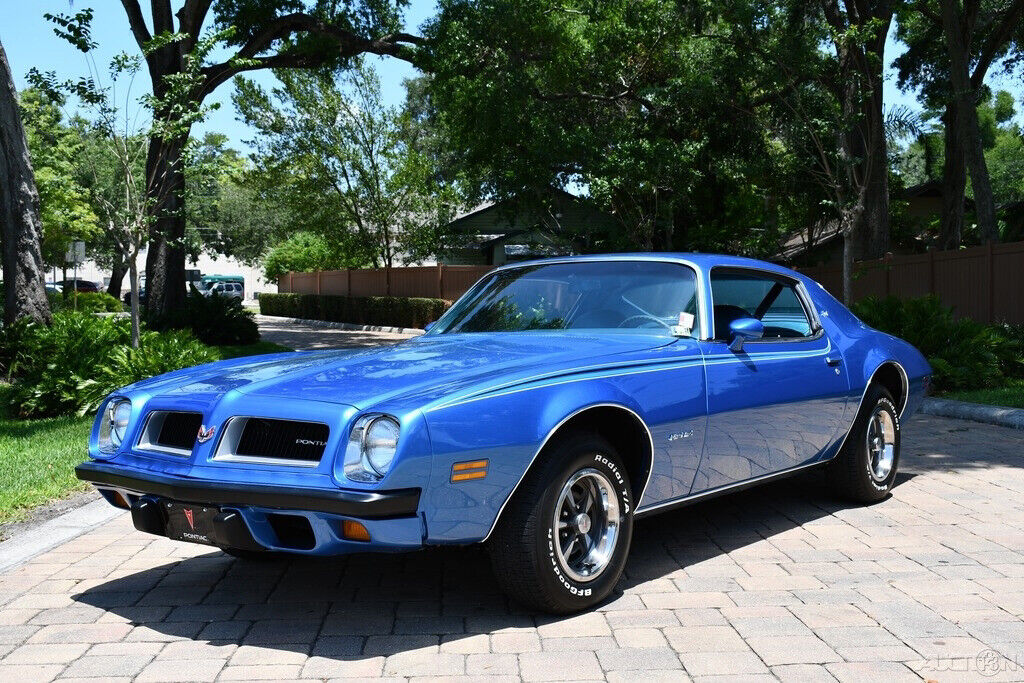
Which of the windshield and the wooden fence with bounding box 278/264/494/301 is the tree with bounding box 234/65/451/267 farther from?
the windshield

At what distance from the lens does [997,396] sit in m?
11.6

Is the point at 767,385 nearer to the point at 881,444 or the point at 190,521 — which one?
the point at 881,444

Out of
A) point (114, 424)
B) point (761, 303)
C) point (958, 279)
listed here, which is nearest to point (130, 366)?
point (114, 424)

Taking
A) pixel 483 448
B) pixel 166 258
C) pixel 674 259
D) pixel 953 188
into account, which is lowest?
pixel 483 448

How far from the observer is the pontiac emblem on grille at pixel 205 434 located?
4.20m

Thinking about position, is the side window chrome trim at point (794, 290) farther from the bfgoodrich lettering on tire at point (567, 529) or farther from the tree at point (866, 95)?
the tree at point (866, 95)

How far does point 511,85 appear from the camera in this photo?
2322cm

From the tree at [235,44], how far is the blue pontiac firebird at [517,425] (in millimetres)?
12418

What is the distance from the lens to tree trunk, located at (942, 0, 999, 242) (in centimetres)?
2005

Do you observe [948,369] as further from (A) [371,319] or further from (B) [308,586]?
(A) [371,319]

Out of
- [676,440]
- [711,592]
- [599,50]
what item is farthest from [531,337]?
[599,50]

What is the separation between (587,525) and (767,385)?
4.96 ft

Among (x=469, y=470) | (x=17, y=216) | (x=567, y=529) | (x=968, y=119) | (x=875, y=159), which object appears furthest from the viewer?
(x=875, y=159)

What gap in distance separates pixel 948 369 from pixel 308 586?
9791mm
